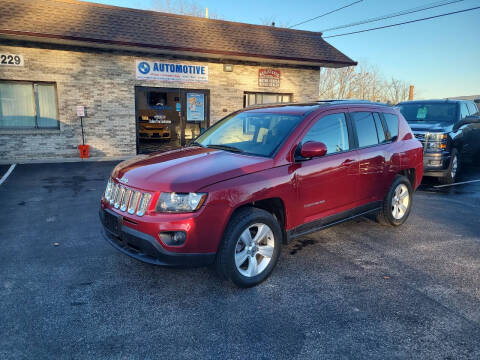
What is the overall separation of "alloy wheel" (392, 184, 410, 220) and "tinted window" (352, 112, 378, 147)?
97 cm

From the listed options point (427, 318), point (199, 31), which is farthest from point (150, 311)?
point (199, 31)

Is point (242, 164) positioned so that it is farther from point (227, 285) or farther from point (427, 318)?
point (427, 318)

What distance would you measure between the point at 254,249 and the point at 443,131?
684 centimetres

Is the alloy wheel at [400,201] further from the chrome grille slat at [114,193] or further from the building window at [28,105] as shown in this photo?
the building window at [28,105]

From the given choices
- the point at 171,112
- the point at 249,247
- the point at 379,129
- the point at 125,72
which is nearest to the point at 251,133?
the point at 249,247

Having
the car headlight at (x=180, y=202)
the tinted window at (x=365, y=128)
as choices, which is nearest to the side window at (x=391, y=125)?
the tinted window at (x=365, y=128)

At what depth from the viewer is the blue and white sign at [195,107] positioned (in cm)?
1355

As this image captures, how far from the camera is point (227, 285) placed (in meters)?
3.55

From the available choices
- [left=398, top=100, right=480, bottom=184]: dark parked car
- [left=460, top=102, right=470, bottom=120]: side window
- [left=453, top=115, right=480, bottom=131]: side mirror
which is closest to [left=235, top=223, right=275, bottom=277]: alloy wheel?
[left=398, top=100, right=480, bottom=184]: dark parked car

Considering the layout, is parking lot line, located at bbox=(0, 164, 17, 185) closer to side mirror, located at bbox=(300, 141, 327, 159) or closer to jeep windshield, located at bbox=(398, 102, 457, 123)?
side mirror, located at bbox=(300, 141, 327, 159)

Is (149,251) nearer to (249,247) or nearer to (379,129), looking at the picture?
(249,247)

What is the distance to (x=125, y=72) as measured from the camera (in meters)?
12.1

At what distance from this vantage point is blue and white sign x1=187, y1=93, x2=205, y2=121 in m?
13.6

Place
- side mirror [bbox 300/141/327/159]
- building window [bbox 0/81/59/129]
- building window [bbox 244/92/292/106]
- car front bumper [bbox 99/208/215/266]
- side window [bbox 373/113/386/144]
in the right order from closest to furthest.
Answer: car front bumper [bbox 99/208/215/266] < side mirror [bbox 300/141/327/159] < side window [bbox 373/113/386/144] < building window [bbox 0/81/59/129] < building window [bbox 244/92/292/106]
